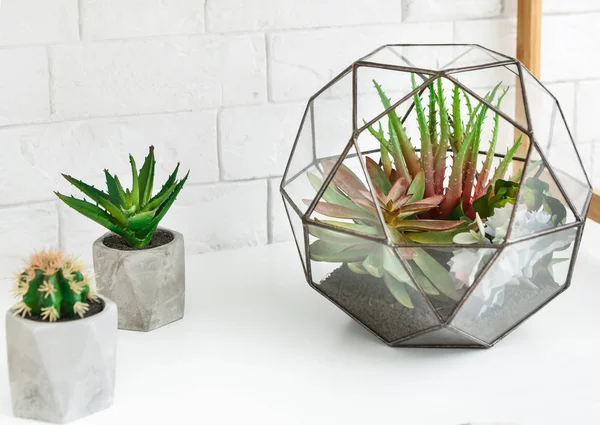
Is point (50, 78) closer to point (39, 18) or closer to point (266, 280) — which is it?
point (39, 18)

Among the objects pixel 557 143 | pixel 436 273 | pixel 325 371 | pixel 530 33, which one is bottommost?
pixel 325 371

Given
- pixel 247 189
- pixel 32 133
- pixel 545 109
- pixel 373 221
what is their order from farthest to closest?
1. pixel 247 189
2. pixel 32 133
3. pixel 545 109
4. pixel 373 221

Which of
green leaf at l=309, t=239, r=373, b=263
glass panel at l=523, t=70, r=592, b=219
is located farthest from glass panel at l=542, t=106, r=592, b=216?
green leaf at l=309, t=239, r=373, b=263

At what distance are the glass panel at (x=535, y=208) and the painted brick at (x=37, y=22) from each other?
1.88ft

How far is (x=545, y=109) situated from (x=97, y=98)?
0.55m

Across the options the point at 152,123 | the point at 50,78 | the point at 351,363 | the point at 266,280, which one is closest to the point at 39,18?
the point at 50,78

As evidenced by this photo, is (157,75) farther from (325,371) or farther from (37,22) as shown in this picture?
(325,371)

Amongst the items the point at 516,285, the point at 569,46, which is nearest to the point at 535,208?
the point at 516,285

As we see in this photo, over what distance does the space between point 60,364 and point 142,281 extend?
0.21 m

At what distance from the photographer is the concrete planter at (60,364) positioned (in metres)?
0.73

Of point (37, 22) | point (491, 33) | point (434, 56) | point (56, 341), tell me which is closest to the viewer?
point (56, 341)

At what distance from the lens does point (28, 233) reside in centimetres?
112

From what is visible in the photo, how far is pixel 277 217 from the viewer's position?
1.25 meters

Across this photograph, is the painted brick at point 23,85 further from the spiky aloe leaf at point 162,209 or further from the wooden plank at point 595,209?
the wooden plank at point 595,209
